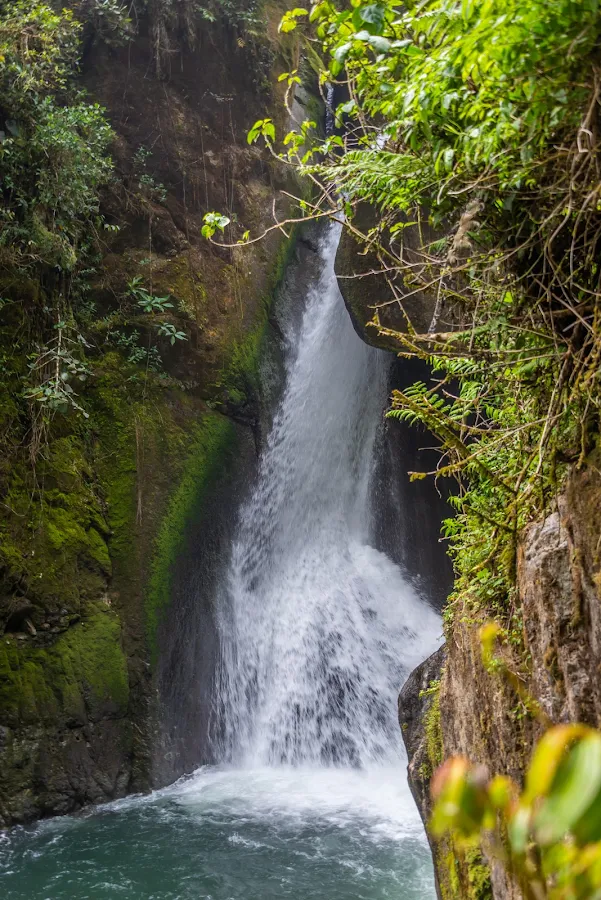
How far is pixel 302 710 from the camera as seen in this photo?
925 cm

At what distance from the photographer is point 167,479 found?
30.9ft

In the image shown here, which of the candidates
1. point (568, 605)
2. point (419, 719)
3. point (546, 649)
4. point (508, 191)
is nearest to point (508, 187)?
point (508, 191)

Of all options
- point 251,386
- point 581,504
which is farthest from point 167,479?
point 581,504

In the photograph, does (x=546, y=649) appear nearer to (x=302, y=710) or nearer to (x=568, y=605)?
(x=568, y=605)

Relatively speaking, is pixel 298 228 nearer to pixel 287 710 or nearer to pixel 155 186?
pixel 155 186

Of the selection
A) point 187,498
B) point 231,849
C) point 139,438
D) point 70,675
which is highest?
point 139,438

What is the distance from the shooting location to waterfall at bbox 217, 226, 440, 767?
29.9ft

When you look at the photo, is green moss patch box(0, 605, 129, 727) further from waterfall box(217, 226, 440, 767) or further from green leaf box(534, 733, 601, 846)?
green leaf box(534, 733, 601, 846)

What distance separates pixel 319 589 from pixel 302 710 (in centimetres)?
201

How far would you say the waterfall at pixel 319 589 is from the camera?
29.9 ft

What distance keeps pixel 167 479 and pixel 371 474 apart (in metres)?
4.20

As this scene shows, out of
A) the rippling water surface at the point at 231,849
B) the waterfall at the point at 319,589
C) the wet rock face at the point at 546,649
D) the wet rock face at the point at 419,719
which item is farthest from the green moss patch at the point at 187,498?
the wet rock face at the point at 546,649

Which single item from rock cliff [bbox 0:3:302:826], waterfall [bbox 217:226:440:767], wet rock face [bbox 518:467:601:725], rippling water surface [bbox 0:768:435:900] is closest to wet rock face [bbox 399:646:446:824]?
rippling water surface [bbox 0:768:435:900]

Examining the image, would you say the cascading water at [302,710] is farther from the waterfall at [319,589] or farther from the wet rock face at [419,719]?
the wet rock face at [419,719]
